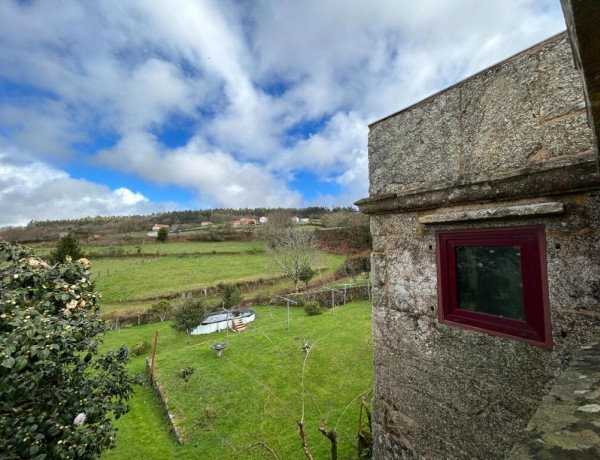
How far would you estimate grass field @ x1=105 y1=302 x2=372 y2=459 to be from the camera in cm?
656

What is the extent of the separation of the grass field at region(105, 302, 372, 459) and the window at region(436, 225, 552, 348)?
268 centimetres

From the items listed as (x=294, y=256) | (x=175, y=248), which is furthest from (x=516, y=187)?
(x=175, y=248)

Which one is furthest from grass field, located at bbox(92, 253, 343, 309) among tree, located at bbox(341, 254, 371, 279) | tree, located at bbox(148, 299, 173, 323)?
tree, located at bbox(341, 254, 371, 279)

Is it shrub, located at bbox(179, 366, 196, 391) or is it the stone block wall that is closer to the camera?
the stone block wall

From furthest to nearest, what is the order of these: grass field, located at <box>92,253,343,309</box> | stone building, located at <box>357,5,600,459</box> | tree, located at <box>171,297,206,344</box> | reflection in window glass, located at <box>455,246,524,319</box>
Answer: grass field, located at <box>92,253,343,309</box> < tree, located at <box>171,297,206,344</box> < reflection in window glass, located at <box>455,246,524,319</box> < stone building, located at <box>357,5,600,459</box>

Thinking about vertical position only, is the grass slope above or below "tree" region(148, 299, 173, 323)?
above

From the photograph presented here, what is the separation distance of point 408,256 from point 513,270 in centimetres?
80

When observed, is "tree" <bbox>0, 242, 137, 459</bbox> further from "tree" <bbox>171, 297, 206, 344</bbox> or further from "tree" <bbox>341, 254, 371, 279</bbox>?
"tree" <bbox>341, 254, 371, 279</bbox>

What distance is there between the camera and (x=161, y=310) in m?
20.7

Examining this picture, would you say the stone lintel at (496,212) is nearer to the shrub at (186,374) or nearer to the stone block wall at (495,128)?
the stone block wall at (495,128)

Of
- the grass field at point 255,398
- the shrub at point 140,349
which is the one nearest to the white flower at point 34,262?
the grass field at point 255,398

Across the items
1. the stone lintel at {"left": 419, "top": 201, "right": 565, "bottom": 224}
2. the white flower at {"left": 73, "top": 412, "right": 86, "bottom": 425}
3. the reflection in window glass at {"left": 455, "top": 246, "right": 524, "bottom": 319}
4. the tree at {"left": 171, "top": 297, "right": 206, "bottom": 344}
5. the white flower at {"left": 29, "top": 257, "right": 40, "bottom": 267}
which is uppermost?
the stone lintel at {"left": 419, "top": 201, "right": 565, "bottom": 224}

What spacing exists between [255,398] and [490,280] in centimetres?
816

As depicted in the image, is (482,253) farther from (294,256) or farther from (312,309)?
(294,256)
